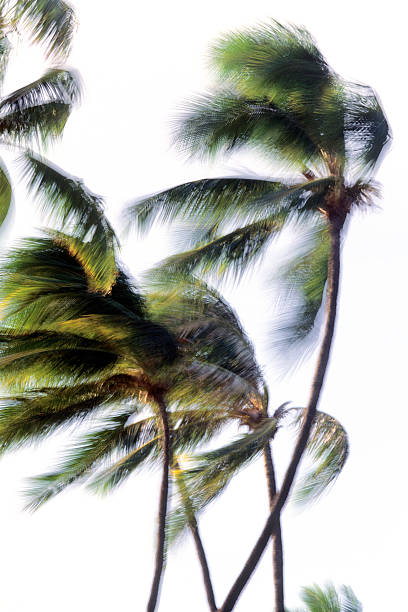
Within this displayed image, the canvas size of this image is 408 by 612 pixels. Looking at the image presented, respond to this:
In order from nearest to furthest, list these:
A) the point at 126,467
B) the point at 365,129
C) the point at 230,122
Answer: the point at 365,129, the point at 230,122, the point at 126,467

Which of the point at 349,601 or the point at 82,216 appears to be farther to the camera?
the point at 349,601

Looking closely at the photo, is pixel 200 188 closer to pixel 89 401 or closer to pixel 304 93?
pixel 304 93

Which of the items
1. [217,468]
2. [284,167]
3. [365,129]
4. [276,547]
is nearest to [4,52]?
[284,167]

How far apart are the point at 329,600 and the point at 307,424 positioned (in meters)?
5.76

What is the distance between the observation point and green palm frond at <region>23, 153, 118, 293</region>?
13664mm

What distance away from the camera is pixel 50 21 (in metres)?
14.1

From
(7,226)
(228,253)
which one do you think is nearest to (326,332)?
(228,253)

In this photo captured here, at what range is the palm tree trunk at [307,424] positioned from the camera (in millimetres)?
14875

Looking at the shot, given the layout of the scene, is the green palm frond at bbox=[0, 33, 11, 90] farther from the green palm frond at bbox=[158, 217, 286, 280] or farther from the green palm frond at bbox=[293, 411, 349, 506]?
the green palm frond at bbox=[293, 411, 349, 506]

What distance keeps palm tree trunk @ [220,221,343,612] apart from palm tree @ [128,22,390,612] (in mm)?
16

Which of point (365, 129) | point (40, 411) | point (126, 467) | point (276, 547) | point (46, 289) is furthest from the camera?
point (276, 547)

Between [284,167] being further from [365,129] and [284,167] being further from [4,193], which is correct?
[4,193]

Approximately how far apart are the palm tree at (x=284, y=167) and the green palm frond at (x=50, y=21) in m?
2.87

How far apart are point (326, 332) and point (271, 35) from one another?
4.95m
